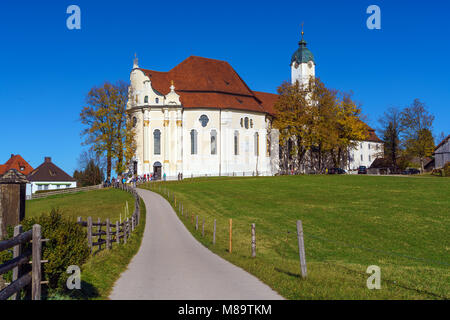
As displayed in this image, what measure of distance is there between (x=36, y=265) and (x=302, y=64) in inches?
3694

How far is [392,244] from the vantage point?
2191cm

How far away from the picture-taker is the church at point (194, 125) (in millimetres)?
72375

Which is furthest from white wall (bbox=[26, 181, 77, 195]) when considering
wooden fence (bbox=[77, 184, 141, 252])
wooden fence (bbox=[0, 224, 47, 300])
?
wooden fence (bbox=[0, 224, 47, 300])

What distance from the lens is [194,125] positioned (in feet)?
242

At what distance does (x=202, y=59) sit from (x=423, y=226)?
6285 centimetres

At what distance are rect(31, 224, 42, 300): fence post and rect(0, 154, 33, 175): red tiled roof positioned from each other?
89736mm

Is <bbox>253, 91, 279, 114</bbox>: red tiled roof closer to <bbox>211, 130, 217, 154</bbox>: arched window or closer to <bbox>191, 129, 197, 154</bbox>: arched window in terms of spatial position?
<bbox>211, 130, 217, 154</bbox>: arched window

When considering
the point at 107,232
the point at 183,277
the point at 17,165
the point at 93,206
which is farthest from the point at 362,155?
the point at 183,277

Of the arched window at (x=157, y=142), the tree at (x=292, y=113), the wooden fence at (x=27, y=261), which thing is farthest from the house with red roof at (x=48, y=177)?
the wooden fence at (x=27, y=261)

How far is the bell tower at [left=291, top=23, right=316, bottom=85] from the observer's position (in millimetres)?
97062

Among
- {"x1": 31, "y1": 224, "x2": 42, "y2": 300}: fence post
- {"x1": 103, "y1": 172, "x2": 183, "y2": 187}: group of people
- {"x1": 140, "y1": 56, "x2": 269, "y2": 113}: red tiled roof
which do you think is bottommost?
{"x1": 31, "y1": 224, "x2": 42, "y2": 300}: fence post
